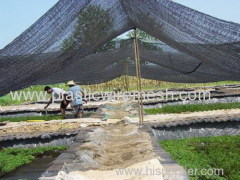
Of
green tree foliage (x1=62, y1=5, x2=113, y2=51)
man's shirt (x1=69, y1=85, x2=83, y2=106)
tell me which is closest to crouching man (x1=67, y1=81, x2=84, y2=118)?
man's shirt (x1=69, y1=85, x2=83, y2=106)

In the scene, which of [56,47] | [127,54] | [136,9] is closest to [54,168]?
[56,47]

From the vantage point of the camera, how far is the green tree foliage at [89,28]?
6064 millimetres

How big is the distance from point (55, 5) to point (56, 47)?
3.12 feet

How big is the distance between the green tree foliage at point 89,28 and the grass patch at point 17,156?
2416mm

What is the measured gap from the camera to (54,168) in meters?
5.28

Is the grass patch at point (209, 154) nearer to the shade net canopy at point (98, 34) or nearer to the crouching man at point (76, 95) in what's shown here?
the shade net canopy at point (98, 34)

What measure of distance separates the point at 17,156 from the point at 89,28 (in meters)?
3.09

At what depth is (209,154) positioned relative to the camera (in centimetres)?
665

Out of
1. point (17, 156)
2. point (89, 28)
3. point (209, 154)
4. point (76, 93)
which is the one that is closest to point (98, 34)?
point (89, 28)

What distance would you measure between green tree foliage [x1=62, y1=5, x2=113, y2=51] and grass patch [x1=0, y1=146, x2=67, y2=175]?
242 cm

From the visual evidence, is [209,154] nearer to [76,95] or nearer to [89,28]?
[89,28]

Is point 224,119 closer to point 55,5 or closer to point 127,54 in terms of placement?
point 127,54

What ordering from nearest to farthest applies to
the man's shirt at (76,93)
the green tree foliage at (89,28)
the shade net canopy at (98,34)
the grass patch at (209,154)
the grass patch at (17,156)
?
the grass patch at (209,154) → the shade net canopy at (98,34) → the green tree foliage at (89,28) → the grass patch at (17,156) → the man's shirt at (76,93)

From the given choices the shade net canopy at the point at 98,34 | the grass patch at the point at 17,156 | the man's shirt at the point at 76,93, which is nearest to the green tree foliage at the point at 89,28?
the shade net canopy at the point at 98,34
